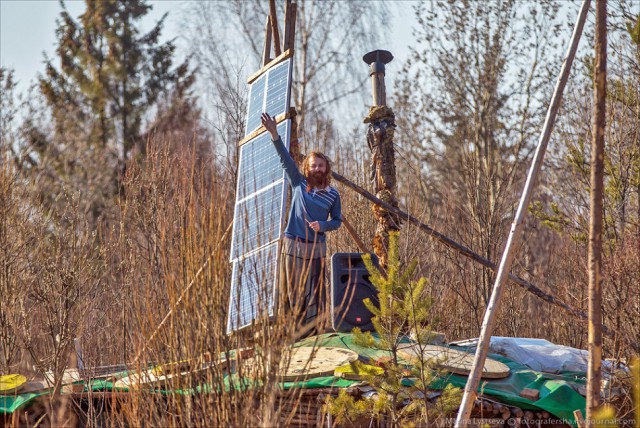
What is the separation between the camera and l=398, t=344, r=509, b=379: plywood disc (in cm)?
883

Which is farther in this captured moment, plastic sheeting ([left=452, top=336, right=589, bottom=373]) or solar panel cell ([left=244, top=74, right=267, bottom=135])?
solar panel cell ([left=244, top=74, right=267, bottom=135])

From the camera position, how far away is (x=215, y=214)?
6.77 m

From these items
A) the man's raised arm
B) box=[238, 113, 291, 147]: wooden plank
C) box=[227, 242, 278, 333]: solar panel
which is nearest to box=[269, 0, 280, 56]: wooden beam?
box=[238, 113, 291, 147]: wooden plank

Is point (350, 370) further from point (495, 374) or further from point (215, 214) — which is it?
point (215, 214)

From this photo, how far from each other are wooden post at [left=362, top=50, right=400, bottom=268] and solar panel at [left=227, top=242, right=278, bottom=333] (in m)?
4.07

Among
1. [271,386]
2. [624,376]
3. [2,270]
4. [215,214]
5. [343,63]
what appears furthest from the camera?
[343,63]

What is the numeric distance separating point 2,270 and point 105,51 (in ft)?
55.4

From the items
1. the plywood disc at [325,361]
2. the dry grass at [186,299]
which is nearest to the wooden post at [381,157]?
the dry grass at [186,299]

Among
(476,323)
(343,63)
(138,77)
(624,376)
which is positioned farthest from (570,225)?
(138,77)

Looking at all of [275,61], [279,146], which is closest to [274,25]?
[275,61]

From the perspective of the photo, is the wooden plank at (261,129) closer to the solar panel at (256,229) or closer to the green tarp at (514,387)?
the solar panel at (256,229)

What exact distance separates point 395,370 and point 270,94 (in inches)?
129

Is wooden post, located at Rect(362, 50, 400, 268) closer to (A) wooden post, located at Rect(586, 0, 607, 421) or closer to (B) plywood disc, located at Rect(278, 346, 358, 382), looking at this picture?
(B) plywood disc, located at Rect(278, 346, 358, 382)

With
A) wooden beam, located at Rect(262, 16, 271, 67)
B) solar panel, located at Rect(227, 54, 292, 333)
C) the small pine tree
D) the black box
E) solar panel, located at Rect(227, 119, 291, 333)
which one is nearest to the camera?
solar panel, located at Rect(227, 119, 291, 333)
